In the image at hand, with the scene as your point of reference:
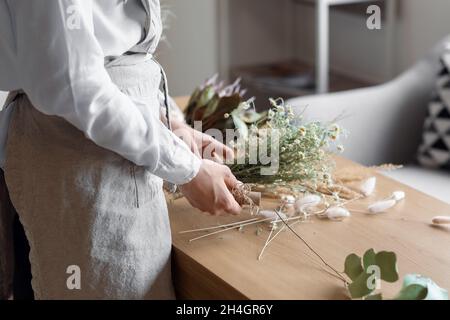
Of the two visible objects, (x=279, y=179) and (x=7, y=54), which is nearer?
(x=7, y=54)

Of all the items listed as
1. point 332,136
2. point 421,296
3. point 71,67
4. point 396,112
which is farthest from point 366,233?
point 396,112

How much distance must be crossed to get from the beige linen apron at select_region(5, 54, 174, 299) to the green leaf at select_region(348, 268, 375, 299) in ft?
1.00

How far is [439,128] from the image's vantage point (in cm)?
223

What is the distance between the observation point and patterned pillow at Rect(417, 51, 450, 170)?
221 centimetres

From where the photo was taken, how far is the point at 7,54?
107cm

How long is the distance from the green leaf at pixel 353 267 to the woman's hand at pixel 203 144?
1.22 ft

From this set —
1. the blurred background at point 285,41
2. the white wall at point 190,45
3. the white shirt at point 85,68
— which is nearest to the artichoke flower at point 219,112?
the white shirt at point 85,68

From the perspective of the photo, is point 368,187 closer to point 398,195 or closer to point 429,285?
point 398,195

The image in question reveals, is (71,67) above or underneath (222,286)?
above

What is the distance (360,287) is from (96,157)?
1.36 ft

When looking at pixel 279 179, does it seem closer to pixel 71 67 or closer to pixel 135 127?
pixel 135 127
